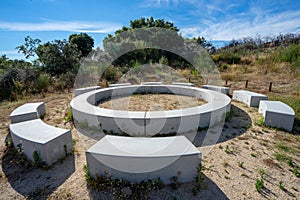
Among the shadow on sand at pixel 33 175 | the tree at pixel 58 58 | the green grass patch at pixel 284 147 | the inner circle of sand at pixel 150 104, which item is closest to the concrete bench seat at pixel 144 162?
the shadow on sand at pixel 33 175

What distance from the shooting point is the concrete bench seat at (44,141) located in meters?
2.52

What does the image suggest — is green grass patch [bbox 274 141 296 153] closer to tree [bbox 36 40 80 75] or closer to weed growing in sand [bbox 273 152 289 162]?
weed growing in sand [bbox 273 152 289 162]

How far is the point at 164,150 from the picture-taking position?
2.21 meters

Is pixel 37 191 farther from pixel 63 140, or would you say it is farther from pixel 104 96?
pixel 104 96

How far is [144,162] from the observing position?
2.08 meters

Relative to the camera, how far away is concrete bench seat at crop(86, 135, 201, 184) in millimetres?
2084

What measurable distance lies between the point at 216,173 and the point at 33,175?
2.82 m

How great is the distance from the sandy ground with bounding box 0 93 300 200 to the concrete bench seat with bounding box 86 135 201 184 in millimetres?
199

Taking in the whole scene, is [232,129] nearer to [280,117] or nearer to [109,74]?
[280,117]

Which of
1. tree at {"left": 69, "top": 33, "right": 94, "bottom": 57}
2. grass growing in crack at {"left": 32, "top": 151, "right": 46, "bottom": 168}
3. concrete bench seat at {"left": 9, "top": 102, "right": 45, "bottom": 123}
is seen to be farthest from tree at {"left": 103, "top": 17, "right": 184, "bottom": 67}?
grass growing in crack at {"left": 32, "top": 151, "right": 46, "bottom": 168}

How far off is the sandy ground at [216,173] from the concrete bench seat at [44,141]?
0.56 ft

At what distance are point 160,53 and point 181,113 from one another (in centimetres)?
1514

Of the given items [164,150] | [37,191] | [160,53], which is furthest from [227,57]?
[37,191]

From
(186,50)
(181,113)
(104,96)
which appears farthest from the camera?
(186,50)
